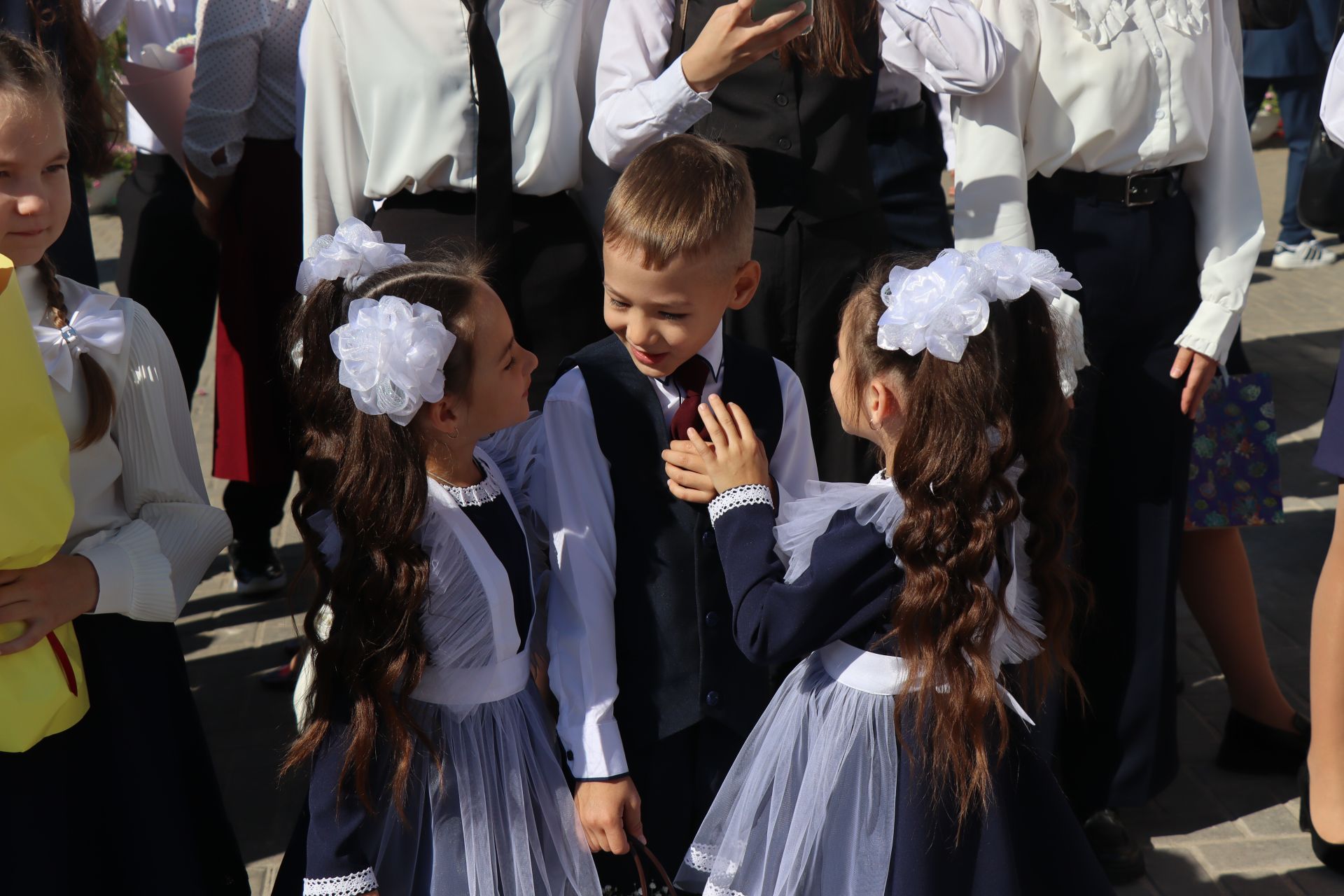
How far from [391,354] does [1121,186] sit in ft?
5.62

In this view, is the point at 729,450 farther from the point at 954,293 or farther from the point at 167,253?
the point at 167,253

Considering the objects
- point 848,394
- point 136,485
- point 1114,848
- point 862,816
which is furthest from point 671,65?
point 1114,848

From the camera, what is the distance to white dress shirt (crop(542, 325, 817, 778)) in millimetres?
2191

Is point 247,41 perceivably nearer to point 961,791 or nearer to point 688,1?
point 688,1

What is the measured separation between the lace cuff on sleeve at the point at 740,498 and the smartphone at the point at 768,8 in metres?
1.00

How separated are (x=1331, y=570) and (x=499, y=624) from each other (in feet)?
6.09

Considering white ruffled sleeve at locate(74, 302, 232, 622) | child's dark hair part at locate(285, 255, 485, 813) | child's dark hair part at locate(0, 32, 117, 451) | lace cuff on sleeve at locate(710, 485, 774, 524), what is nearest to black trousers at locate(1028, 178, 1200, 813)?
lace cuff on sleeve at locate(710, 485, 774, 524)

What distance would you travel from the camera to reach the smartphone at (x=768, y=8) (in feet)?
8.43

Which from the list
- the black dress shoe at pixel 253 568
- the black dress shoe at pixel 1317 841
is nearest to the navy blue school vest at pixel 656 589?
the black dress shoe at pixel 1317 841

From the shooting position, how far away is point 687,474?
7.27ft

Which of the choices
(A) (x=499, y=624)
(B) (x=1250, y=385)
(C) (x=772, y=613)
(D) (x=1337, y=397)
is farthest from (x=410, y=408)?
(B) (x=1250, y=385)

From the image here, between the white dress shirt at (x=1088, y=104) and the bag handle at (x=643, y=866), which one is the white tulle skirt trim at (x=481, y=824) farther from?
the white dress shirt at (x=1088, y=104)

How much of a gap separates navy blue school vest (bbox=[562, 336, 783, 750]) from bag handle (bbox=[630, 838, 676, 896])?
0.17m

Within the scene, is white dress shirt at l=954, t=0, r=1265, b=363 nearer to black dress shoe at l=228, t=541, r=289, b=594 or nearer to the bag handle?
the bag handle
